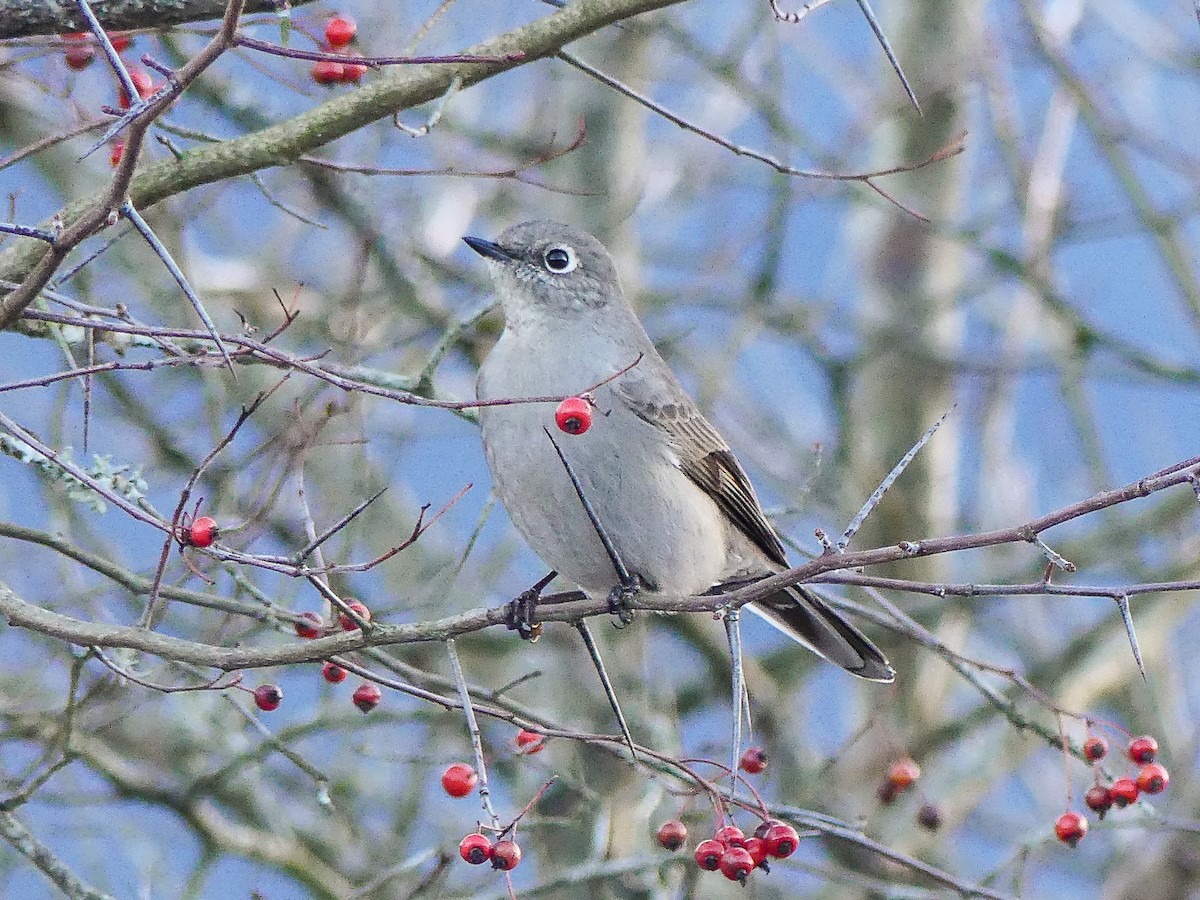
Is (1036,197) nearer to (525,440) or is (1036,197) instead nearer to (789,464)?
(789,464)

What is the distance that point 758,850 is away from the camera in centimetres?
380

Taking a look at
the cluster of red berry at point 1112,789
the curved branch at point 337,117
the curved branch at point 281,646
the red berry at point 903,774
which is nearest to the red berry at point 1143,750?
the cluster of red berry at point 1112,789

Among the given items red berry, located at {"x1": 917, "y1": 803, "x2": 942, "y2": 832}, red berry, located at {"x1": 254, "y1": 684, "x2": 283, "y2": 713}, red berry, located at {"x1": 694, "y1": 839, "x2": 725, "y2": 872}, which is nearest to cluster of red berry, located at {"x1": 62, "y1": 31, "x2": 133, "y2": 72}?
red berry, located at {"x1": 254, "y1": 684, "x2": 283, "y2": 713}

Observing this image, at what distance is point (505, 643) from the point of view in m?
8.66

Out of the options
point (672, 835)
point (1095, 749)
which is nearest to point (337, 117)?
point (672, 835)

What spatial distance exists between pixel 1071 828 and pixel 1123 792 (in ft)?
0.64

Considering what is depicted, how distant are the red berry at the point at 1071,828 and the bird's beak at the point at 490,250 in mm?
3007

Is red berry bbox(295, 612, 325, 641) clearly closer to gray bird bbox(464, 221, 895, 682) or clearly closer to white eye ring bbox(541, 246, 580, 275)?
gray bird bbox(464, 221, 895, 682)

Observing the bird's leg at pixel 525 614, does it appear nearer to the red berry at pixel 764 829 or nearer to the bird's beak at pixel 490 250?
the red berry at pixel 764 829

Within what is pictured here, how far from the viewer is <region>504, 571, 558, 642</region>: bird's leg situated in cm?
412

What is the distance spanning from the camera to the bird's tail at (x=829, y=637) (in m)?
5.80

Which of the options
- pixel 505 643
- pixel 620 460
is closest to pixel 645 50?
pixel 505 643

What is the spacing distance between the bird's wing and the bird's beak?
73 centimetres

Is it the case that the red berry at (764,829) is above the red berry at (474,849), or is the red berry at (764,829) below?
above
